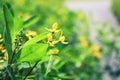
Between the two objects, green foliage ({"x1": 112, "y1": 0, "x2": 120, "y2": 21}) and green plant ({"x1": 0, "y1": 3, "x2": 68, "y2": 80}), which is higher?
green foliage ({"x1": 112, "y1": 0, "x2": 120, "y2": 21})

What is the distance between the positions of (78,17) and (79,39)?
61cm

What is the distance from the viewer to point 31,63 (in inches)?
50.7

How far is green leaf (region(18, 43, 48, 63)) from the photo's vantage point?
1.20m

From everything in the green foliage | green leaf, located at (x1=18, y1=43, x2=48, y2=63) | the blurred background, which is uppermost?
the green foliage

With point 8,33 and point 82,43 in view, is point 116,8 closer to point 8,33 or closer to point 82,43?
point 82,43

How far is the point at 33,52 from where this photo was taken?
1215 millimetres

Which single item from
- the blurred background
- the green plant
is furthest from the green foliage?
the green plant

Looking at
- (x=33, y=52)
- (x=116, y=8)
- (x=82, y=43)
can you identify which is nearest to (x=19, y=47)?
(x=33, y=52)

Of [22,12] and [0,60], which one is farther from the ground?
[22,12]

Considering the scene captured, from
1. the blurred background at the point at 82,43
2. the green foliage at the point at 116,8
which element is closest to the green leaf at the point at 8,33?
the blurred background at the point at 82,43

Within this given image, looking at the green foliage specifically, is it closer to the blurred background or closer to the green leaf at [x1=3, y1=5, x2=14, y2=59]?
the blurred background

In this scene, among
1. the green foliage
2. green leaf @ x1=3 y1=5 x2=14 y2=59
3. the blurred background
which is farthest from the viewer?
the green foliage

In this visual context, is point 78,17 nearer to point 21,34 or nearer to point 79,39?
point 79,39

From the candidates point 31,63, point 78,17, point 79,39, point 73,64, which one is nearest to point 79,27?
point 78,17
